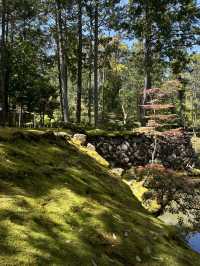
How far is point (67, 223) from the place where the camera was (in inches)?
217

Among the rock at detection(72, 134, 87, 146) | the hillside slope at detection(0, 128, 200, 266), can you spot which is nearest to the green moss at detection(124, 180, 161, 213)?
the rock at detection(72, 134, 87, 146)

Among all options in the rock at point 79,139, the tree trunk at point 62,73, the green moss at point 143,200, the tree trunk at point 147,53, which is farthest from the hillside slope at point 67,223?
the tree trunk at point 147,53

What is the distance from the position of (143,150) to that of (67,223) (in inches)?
616

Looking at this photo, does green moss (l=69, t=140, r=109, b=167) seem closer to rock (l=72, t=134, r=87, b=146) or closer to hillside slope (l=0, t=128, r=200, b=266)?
rock (l=72, t=134, r=87, b=146)

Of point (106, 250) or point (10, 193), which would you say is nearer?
point (106, 250)

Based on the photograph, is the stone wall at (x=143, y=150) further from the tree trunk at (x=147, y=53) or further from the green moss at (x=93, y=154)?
the green moss at (x=93, y=154)

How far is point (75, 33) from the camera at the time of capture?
94.8 feet

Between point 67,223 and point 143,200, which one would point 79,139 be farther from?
point 67,223

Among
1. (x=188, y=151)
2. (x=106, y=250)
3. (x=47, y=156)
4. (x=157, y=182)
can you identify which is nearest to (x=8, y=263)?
(x=106, y=250)

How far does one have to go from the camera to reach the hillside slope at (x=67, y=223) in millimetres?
4645

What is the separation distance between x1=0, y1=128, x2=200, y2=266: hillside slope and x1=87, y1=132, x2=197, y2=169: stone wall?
9996 mm

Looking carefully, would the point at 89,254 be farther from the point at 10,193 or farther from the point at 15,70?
the point at 15,70

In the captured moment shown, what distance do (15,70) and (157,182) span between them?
52.4ft

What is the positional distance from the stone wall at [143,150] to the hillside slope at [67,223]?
32.8 feet
